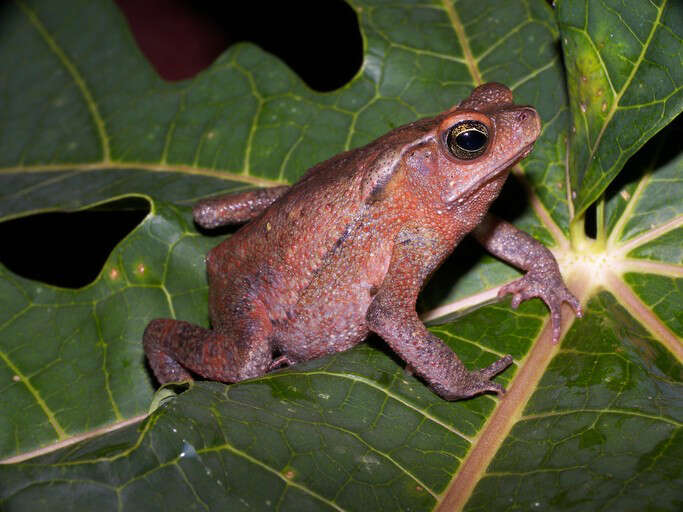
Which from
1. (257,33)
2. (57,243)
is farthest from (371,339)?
(257,33)

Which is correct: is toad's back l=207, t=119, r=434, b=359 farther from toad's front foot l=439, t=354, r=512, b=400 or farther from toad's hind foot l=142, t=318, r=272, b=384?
toad's front foot l=439, t=354, r=512, b=400

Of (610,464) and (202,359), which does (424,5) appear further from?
(610,464)

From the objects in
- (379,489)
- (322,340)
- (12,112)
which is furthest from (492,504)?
(12,112)

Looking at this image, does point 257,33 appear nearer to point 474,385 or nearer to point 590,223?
point 590,223

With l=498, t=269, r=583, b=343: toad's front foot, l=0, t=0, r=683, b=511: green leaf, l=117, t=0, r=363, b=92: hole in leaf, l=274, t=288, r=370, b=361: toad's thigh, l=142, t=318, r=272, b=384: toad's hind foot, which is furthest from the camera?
l=117, t=0, r=363, b=92: hole in leaf

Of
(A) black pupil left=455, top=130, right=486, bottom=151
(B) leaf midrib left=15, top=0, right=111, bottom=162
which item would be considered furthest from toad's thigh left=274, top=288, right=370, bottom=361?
(B) leaf midrib left=15, top=0, right=111, bottom=162
